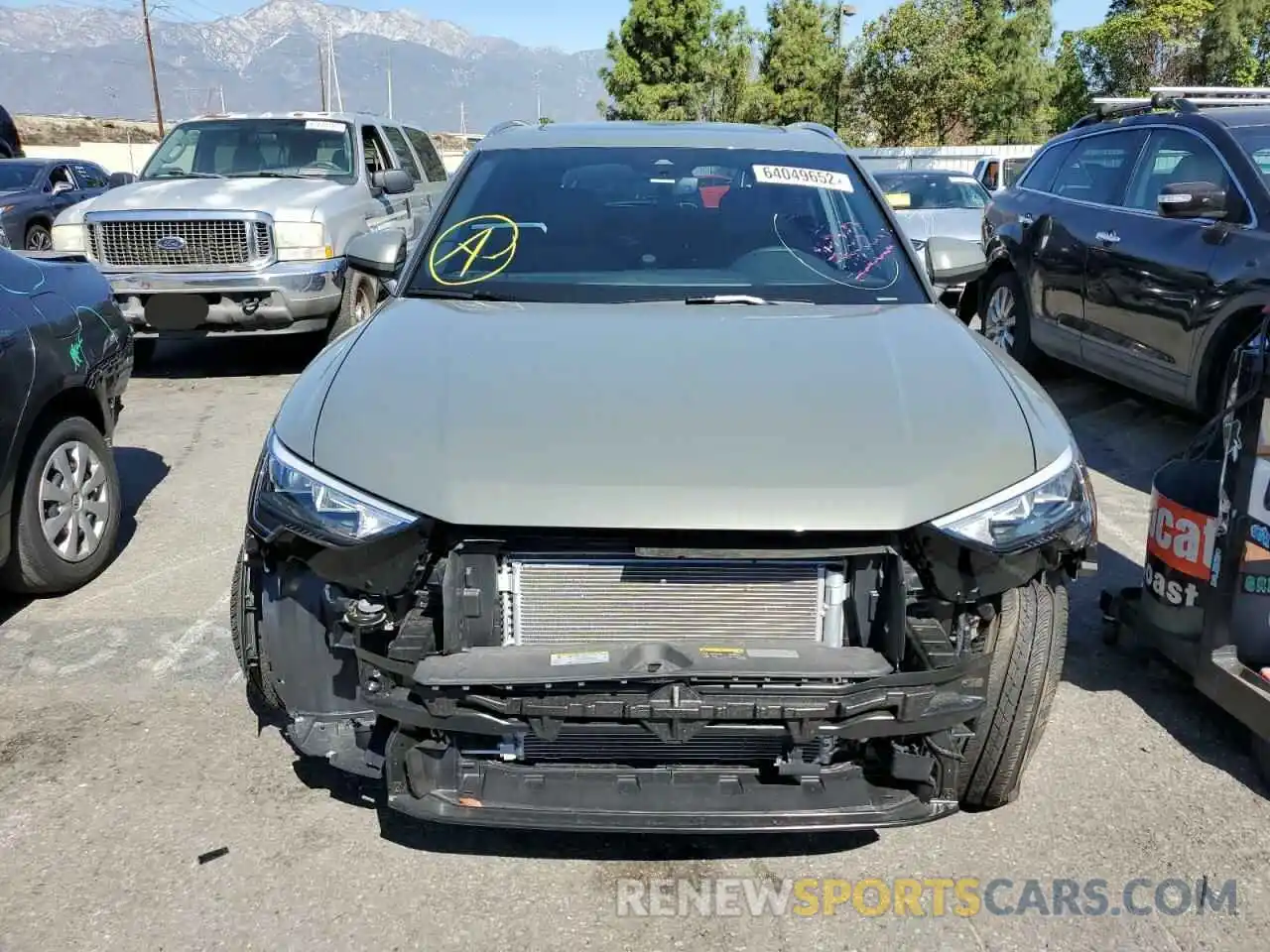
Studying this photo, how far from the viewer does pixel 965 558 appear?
2.40m

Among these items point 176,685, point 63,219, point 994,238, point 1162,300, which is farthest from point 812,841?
point 63,219

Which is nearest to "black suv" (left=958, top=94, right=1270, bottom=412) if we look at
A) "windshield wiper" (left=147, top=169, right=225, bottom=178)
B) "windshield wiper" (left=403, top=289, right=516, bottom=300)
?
"windshield wiper" (left=403, top=289, right=516, bottom=300)

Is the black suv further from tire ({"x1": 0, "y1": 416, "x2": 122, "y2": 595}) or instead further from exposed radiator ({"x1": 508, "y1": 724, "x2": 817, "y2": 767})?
tire ({"x1": 0, "y1": 416, "x2": 122, "y2": 595})

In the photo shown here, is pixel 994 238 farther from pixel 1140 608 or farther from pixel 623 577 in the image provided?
pixel 623 577

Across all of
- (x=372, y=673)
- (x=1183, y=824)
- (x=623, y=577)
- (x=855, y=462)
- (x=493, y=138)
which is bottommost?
(x=1183, y=824)

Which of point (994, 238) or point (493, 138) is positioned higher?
point (493, 138)

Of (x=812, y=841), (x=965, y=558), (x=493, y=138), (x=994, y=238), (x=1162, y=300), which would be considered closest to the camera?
(x=965, y=558)

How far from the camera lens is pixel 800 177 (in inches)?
157

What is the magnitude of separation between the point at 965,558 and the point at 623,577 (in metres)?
0.73

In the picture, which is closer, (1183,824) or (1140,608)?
A: (1183,824)

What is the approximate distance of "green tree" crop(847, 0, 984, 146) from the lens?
108ft

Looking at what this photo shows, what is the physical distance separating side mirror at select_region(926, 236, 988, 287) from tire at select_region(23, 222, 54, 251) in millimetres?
13886

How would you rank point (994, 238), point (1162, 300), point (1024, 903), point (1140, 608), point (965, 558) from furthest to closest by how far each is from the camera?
point (994, 238), point (1162, 300), point (1140, 608), point (1024, 903), point (965, 558)

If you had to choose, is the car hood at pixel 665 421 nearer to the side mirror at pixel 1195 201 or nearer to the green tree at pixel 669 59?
the side mirror at pixel 1195 201
